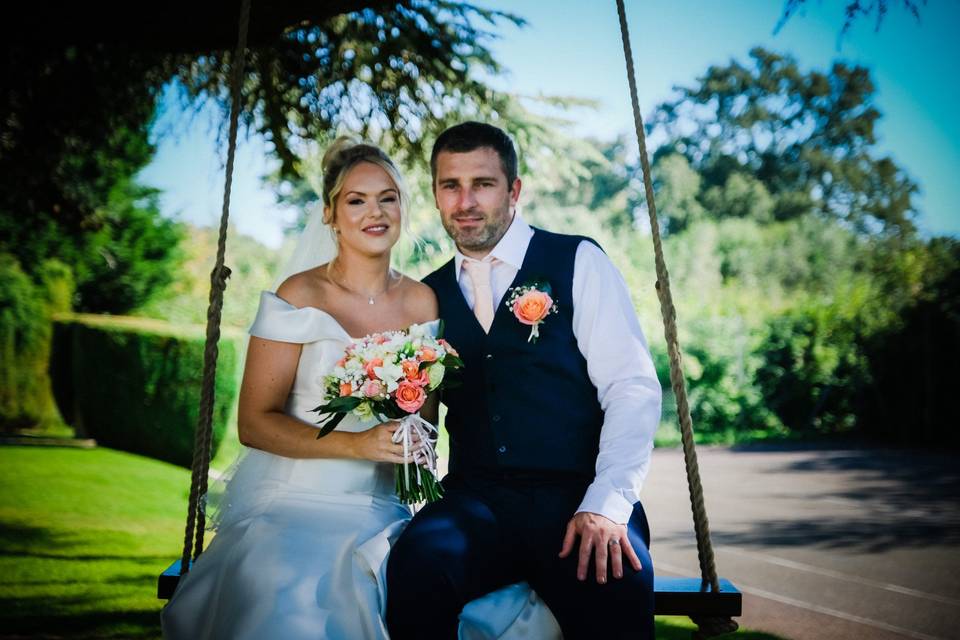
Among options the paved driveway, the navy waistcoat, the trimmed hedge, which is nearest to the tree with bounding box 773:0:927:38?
the navy waistcoat

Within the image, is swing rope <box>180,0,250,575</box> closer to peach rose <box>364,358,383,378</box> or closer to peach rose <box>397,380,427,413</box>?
peach rose <box>364,358,383,378</box>

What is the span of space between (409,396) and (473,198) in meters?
0.98

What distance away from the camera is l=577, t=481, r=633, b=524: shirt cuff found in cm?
243

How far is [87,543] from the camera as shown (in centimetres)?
661

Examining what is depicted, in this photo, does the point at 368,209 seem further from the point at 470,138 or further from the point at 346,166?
the point at 470,138

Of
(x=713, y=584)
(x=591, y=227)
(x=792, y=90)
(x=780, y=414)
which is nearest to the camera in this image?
(x=713, y=584)

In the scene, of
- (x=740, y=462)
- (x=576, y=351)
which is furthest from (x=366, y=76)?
(x=740, y=462)

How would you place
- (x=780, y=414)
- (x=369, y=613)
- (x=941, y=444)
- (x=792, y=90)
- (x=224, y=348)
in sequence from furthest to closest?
1. (x=792, y=90)
2. (x=780, y=414)
3. (x=941, y=444)
4. (x=224, y=348)
5. (x=369, y=613)

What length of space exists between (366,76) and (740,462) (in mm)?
10662

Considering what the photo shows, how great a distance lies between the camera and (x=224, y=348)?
34.5 ft

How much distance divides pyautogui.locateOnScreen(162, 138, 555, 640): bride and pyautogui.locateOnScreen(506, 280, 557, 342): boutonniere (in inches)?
15.7

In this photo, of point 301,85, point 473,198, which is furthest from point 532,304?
point 301,85

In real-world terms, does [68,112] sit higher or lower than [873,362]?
higher

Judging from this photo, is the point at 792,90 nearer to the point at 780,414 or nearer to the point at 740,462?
the point at 780,414
